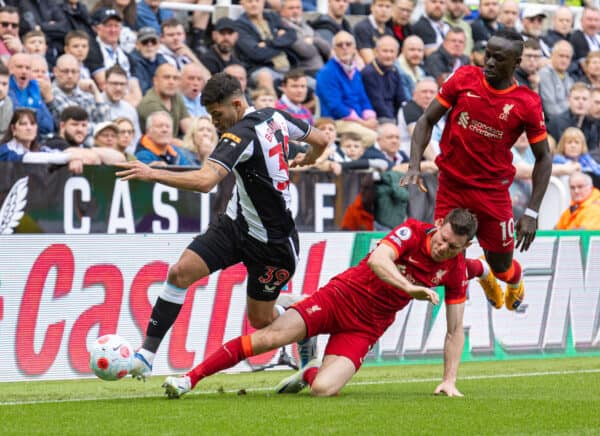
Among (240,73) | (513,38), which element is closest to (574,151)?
(240,73)

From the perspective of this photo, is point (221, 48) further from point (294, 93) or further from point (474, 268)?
point (474, 268)

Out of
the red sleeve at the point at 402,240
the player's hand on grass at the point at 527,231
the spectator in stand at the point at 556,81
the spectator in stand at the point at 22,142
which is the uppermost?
the red sleeve at the point at 402,240

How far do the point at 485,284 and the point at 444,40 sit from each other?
27.8 feet

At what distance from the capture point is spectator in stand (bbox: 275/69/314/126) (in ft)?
52.8

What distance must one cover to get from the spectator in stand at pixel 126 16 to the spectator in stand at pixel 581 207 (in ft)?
19.4

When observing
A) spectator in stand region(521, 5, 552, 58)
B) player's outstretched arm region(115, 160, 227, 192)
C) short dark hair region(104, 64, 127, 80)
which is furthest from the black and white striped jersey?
spectator in stand region(521, 5, 552, 58)

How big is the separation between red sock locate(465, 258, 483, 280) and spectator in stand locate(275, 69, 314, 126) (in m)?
5.23

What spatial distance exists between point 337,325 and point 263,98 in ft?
19.8

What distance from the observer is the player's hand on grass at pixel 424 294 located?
8500mm

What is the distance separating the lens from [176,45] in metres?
16.7

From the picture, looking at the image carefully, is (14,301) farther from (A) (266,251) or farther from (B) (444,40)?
(B) (444,40)

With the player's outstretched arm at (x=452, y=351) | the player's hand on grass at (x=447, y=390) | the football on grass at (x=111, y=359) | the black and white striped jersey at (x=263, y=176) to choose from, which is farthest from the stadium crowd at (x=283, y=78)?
the football on grass at (x=111, y=359)

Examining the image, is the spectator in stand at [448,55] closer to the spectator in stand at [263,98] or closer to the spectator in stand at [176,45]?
the spectator in stand at [176,45]

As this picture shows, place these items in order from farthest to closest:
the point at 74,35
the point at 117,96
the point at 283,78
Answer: the point at 283,78 < the point at 74,35 < the point at 117,96
